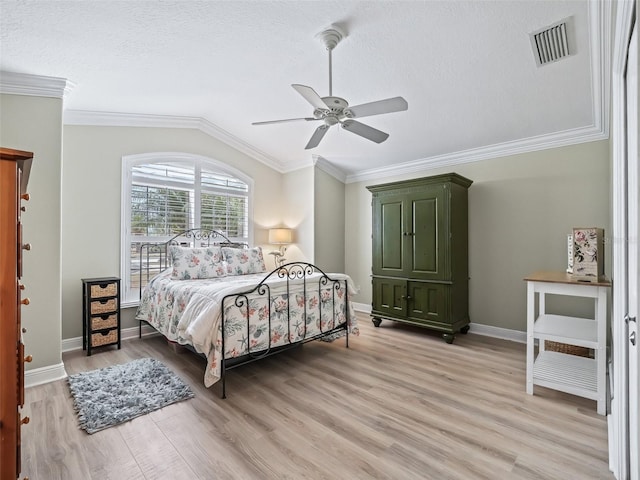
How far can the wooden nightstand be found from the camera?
3479 millimetres

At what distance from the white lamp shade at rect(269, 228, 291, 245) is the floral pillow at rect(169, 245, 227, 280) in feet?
4.04

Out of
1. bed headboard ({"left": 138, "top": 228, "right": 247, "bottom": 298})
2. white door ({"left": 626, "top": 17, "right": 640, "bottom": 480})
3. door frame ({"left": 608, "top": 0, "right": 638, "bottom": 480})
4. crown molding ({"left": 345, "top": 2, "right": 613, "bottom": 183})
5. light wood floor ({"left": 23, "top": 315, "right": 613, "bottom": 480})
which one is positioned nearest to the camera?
white door ({"left": 626, "top": 17, "right": 640, "bottom": 480})

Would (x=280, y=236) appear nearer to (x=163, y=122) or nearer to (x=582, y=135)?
(x=163, y=122)

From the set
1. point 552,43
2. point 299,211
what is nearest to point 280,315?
point 299,211

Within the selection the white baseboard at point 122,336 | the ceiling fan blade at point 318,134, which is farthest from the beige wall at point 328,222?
the white baseboard at point 122,336

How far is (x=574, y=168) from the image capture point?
3.54 meters

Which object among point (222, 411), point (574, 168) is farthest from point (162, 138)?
point (574, 168)

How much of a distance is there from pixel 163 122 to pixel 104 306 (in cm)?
243

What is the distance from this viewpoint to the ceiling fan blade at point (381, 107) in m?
2.21

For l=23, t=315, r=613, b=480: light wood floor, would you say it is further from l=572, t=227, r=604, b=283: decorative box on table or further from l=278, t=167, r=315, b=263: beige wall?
l=278, t=167, r=315, b=263: beige wall

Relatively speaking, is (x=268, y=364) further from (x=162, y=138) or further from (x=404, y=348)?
(x=162, y=138)

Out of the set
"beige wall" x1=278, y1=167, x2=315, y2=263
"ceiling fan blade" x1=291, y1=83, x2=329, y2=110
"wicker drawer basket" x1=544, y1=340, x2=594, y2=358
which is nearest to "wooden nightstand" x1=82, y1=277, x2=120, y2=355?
"beige wall" x1=278, y1=167, x2=315, y2=263

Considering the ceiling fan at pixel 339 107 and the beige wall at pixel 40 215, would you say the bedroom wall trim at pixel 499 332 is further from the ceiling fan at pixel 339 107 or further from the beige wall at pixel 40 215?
the beige wall at pixel 40 215

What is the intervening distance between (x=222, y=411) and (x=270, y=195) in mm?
3794
